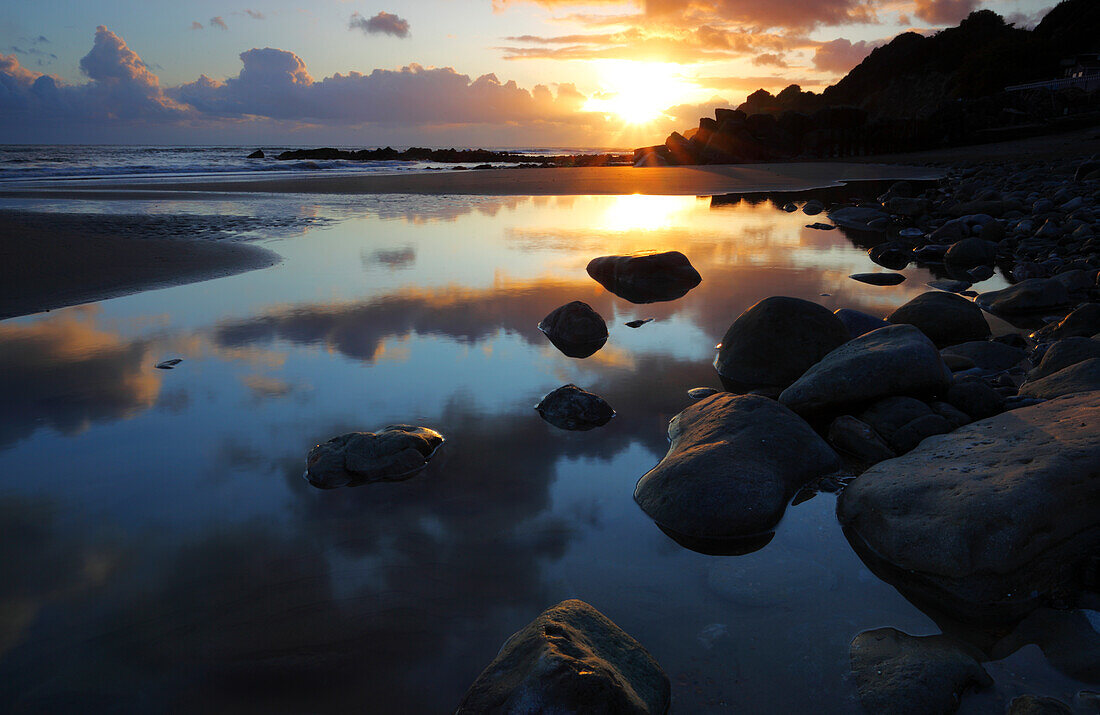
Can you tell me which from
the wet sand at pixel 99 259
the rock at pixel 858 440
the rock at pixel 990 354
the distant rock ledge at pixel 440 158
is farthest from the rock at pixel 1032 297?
the distant rock ledge at pixel 440 158

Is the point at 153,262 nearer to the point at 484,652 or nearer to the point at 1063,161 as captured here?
the point at 484,652

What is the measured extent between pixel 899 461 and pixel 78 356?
21.0ft

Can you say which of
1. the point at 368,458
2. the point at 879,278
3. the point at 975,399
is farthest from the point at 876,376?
the point at 879,278

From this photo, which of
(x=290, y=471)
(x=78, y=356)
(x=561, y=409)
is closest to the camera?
(x=290, y=471)

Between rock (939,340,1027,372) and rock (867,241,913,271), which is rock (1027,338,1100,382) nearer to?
rock (939,340,1027,372)

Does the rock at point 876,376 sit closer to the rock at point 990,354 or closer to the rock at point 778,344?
the rock at point 778,344

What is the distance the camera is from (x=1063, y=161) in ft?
71.5

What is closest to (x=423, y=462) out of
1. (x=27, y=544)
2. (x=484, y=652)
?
(x=484, y=652)

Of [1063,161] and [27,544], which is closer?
[27,544]

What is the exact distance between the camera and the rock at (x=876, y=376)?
4.17m

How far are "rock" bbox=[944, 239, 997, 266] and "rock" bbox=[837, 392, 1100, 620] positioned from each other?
7941mm

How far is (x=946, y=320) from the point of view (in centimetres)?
596

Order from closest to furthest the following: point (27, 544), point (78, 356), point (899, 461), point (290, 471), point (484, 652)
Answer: point (484, 652) → point (27, 544) → point (899, 461) → point (290, 471) → point (78, 356)

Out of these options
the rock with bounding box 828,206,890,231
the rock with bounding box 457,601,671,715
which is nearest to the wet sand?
the rock with bounding box 457,601,671,715
